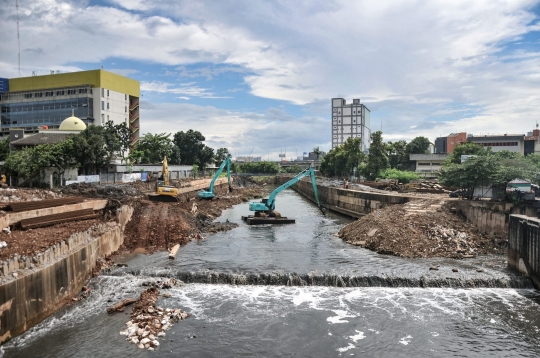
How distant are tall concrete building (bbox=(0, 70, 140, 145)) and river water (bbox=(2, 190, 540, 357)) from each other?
245 feet

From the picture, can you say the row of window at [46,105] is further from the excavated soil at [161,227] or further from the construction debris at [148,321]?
the construction debris at [148,321]

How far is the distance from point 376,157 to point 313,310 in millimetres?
65689

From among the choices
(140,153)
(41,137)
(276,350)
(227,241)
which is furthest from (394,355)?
Result: (140,153)

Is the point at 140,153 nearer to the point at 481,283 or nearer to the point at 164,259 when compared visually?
the point at 164,259

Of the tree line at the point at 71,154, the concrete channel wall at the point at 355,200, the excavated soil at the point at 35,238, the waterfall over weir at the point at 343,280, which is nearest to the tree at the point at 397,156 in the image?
the concrete channel wall at the point at 355,200

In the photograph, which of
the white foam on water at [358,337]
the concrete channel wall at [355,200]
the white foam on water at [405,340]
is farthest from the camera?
the concrete channel wall at [355,200]

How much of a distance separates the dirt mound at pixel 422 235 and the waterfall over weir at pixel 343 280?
4944mm

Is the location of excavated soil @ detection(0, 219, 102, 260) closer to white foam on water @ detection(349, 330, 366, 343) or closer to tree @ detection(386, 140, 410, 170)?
white foam on water @ detection(349, 330, 366, 343)

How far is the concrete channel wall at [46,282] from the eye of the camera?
14859 mm

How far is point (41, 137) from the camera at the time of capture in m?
60.9

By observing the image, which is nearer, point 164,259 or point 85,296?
point 85,296

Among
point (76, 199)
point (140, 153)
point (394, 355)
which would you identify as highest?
point (140, 153)

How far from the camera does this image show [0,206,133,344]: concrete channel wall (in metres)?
14.9

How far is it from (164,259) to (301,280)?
32.5ft
